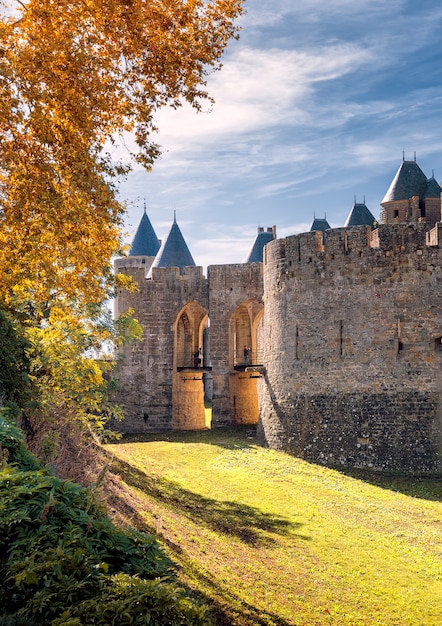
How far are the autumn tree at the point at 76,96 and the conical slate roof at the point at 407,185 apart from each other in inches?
721

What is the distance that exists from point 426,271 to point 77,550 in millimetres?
14716

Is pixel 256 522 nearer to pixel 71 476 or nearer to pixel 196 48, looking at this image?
pixel 71 476

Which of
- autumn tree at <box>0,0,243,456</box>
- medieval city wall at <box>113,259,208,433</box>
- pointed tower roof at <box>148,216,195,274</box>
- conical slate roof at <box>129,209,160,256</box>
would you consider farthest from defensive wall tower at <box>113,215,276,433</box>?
conical slate roof at <box>129,209,160,256</box>

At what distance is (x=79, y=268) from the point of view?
1054 centimetres

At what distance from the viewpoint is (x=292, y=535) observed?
12.5 m

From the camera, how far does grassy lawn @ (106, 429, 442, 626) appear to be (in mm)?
8883

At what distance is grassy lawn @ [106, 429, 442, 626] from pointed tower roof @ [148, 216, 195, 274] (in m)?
24.9

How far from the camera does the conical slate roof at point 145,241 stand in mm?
53906

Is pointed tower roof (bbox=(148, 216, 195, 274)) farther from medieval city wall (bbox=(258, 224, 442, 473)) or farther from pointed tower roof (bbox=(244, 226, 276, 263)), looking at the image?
medieval city wall (bbox=(258, 224, 442, 473))

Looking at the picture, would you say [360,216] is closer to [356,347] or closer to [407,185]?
[407,185]

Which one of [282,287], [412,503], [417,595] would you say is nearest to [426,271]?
[282,287]

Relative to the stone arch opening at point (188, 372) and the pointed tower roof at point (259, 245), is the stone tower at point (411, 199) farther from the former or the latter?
the pointed tower roof at point (259, 245)

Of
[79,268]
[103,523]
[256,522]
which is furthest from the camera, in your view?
[256,522]

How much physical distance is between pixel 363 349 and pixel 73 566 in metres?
14.4
